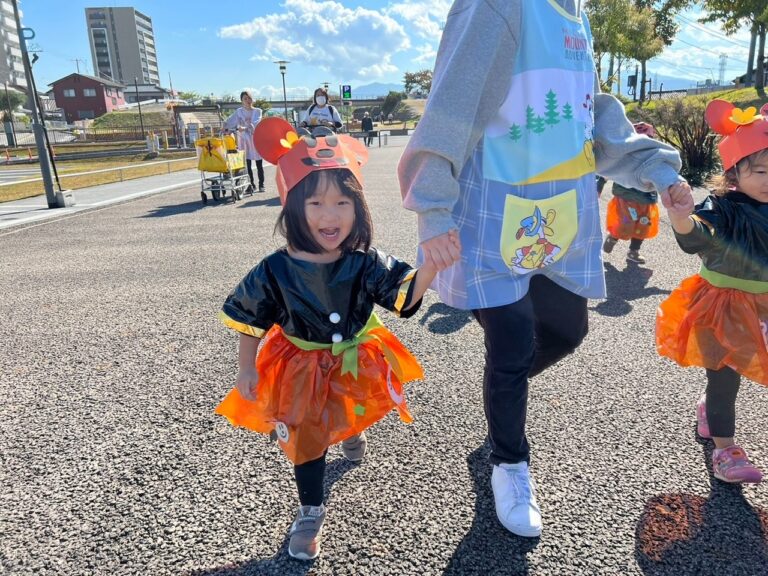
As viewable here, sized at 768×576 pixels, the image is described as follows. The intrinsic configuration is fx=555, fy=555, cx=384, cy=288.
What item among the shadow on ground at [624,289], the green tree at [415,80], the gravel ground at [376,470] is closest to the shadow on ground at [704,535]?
the gravel ground at [376,470]

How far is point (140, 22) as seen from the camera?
512 feet

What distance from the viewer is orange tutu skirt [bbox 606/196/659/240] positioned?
529cm

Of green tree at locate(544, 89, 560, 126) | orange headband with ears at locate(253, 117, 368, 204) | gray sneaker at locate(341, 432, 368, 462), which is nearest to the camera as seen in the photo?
green tree at locate(544, 89, 560, 126)

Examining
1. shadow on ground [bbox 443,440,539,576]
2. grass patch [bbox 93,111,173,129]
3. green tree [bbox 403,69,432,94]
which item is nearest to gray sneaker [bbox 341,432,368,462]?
shadow on ground [bbox 443,440,539,576]

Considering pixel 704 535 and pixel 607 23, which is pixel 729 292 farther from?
pixel 607 23

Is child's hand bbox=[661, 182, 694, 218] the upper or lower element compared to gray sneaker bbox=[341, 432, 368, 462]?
upper

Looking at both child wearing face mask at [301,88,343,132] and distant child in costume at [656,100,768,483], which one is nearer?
distant child in costume at [656,100,768,483]

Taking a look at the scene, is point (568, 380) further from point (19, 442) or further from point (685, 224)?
point (19, 442)

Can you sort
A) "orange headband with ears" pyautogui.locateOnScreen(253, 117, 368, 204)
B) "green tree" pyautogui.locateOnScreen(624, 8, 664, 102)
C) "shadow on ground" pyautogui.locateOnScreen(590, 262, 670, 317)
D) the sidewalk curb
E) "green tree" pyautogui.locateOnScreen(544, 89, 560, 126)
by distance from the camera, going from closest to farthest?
"green tree" pyautogui.locateOnScreen(544, 89, 560, 126)
"orange headband with ears" pyautogui.locateOnScreen(253, 117, 368, 204)
"shadow on ground" pyautogui.locateOnScreen(590, 262, 670, 317)
the sidewalk curb
"green tree" pyautogui.locateOnScreen(624, 8, 664, 102)

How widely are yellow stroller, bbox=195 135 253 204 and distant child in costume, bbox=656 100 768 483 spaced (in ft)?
28.2

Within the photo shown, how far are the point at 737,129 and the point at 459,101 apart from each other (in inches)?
49.7

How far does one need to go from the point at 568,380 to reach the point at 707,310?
93 centimetres

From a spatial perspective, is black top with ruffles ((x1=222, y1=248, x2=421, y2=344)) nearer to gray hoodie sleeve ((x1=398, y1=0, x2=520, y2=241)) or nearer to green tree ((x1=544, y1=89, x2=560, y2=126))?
gray hoodie sleeve ((x1=398, y1=0, x2=520, y2=241))

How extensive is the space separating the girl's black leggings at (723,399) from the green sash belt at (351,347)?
126cm
